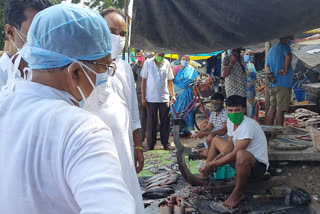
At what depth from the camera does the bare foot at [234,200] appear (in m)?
4.01

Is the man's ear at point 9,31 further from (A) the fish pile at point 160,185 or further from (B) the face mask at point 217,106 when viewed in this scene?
(B) the face mask at point 217,106

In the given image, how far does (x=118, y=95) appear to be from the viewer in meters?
2.38

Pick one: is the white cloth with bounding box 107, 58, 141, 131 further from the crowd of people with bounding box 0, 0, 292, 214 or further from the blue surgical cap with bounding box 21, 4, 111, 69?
the blue surgical cap with bounding box 21, 4, 111, 69

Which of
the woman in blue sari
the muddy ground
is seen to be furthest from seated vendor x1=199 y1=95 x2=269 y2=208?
the woman in blue sari

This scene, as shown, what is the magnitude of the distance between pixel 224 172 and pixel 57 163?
13.4 ft

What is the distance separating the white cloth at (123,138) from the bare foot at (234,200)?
240cm

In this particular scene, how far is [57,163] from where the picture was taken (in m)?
0.89

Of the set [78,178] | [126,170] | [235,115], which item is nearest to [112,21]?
[126,170]

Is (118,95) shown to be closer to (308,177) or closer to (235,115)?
(235,115)

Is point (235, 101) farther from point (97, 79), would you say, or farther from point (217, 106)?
point (97, 79)

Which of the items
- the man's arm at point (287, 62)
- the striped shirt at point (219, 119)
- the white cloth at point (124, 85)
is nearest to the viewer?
the white cloth at point (124, 85)

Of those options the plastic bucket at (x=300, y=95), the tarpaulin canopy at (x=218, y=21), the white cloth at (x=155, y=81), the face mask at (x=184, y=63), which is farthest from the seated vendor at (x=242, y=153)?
the plastic bucket at (x=300, y=95)

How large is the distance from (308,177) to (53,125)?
4.73 m

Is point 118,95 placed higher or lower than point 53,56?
lower
